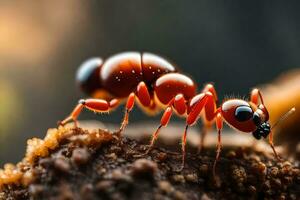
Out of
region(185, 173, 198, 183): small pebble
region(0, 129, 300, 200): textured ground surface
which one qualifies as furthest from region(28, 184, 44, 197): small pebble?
region(185, 173, 198, 183): small pebble

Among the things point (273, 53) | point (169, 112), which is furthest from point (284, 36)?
point (169, 112)

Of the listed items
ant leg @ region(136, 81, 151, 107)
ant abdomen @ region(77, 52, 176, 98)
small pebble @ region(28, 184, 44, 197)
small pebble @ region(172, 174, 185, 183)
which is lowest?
small pebble @ region(172, 174, 185, 183)

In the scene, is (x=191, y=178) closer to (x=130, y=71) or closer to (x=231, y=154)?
(x=231, y=154)

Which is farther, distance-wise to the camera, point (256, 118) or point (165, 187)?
point (256, 118)

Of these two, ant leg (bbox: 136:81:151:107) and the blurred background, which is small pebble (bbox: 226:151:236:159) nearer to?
ant leg (bbox: 136:81:151:107)

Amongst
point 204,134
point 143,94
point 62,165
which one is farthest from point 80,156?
point 204,134

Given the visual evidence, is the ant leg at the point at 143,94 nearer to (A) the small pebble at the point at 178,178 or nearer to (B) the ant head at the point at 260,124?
(B) the ant head at the point at 260,124
